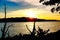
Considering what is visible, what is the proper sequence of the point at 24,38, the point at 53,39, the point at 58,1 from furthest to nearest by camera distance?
the point at 58,1 < the point at 53,39 < the point at 24,38

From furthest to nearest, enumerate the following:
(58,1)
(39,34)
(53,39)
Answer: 1. (58,1)
2. (53,39)
3. (39,34)

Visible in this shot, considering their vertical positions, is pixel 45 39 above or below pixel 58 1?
below

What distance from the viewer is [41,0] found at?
2456cm

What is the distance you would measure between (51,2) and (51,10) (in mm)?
1085

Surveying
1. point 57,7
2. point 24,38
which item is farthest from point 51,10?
point 24,38

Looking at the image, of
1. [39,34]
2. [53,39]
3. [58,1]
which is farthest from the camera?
[58,1]

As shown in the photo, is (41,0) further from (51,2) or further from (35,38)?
(35,38)

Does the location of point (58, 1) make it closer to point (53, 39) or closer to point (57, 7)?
point (57, 7)

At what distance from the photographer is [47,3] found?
24594mm

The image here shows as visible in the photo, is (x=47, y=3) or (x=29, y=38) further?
(x=47, y=3)

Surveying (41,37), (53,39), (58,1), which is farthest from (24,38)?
(58,1)

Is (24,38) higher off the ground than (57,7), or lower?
lower

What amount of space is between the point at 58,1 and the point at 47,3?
143 centimetres

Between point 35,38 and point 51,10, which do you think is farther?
point 51,10
